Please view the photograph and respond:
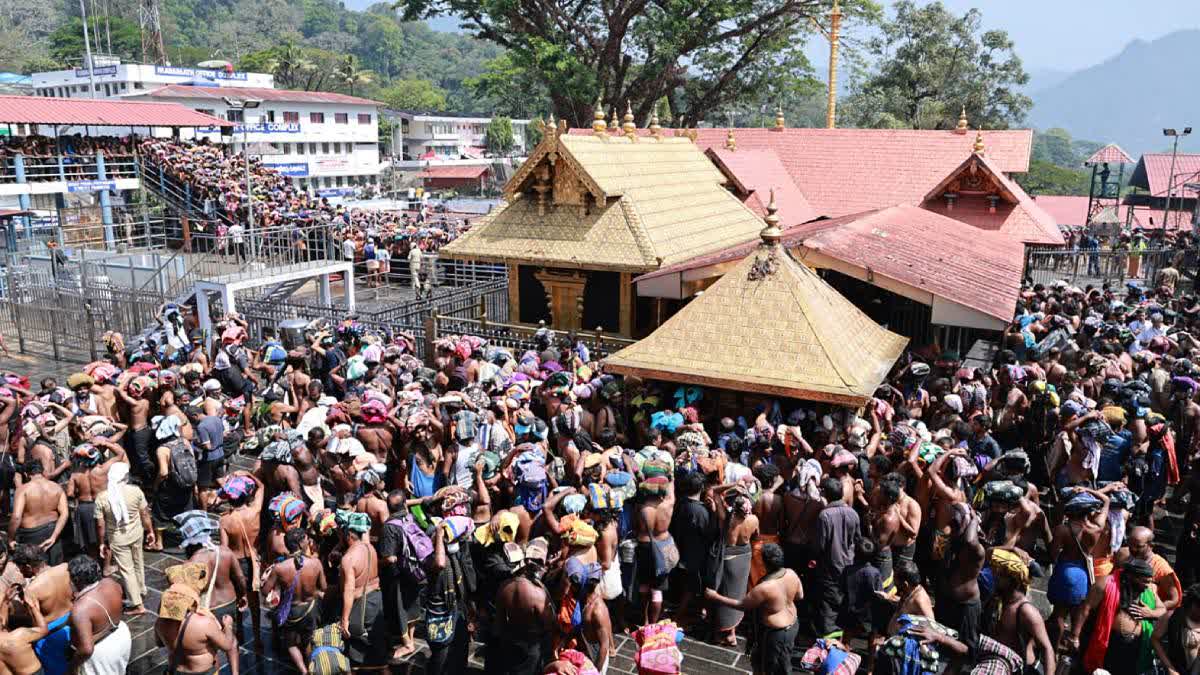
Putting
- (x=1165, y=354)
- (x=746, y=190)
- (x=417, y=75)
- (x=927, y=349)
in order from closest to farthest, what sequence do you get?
(x=1165, y=354), (x=927, y=349), (x=746, y=190), (x=417, y=75)

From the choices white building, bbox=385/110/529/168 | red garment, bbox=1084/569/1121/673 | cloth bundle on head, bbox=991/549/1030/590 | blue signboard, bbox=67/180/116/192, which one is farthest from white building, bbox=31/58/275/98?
red garment, bbox=1084/569/1121/673

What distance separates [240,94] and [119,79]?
8970mm

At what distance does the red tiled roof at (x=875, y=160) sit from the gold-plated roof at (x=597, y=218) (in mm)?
8269

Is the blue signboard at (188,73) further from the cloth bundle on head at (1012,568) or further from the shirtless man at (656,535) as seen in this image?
the cloth bundle on head at (1012,568)

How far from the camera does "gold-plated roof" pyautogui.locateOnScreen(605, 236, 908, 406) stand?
961 cm

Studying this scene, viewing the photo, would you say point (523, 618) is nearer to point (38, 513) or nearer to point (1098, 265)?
point (38, 513)

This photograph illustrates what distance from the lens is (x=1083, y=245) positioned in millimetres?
28812

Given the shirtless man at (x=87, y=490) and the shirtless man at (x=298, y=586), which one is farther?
the shirtless man at (x=87, y=490)

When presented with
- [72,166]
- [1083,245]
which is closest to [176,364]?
[72,166]

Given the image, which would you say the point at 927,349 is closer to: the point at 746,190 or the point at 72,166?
the point at 746,190

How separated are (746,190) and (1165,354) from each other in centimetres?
1086

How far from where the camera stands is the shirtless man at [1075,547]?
6.60 meters

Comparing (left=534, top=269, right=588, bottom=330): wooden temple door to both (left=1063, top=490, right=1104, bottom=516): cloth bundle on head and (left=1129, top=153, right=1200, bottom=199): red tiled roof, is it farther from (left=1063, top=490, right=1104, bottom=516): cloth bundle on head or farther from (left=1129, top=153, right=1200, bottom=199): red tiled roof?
(left=1129, top=153, right=1200, bottom=199): red tiled roof

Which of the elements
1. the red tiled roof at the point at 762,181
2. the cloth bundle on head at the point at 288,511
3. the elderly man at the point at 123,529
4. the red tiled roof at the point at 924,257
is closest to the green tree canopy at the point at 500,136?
the red tiled roof at the point at 762,181
